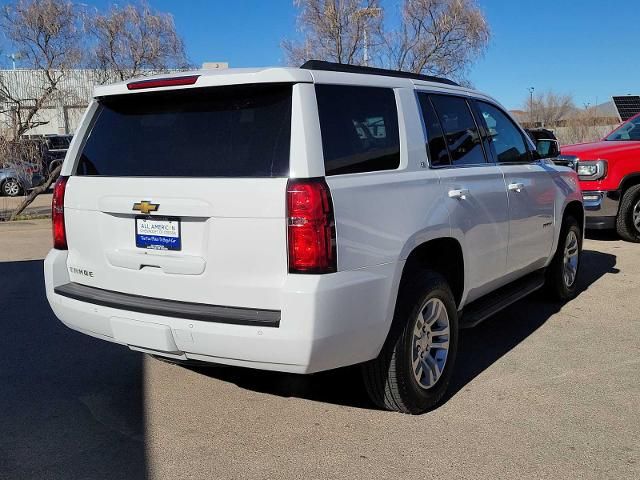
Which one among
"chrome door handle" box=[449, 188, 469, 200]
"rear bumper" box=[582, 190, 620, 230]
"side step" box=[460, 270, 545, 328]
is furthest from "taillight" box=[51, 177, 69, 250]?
"rear bumper" box=[582, 190, 620, 230]

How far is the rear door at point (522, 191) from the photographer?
4.95m

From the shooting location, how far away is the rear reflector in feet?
11.1

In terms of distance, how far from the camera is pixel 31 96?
1700cm

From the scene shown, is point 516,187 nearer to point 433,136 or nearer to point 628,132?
point 433,136

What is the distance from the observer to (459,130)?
4.54 m

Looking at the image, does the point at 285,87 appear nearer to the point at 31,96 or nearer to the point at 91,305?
the point at 91,305

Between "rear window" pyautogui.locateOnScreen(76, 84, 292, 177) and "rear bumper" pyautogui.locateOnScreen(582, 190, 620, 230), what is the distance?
24.2 feet

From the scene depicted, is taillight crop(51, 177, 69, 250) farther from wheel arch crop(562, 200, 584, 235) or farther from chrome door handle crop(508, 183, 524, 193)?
wheel arch crop(562, 200, 584, 235)

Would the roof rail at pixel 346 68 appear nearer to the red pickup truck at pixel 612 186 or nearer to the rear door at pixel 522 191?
the rear door at pixel 522 191

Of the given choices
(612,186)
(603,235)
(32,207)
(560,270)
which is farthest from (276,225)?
(32,207)

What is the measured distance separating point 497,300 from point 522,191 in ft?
2.96

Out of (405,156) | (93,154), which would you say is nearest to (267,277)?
(405,156)

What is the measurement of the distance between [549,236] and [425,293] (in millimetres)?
2441

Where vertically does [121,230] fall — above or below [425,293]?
above
